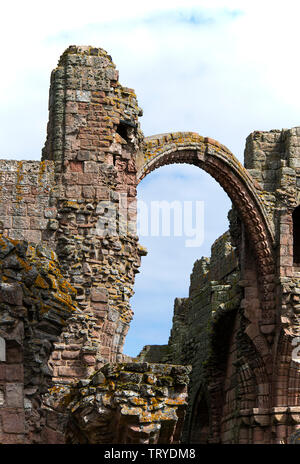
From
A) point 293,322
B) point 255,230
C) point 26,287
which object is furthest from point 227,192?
point 26,287

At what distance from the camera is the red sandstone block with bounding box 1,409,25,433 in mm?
7215

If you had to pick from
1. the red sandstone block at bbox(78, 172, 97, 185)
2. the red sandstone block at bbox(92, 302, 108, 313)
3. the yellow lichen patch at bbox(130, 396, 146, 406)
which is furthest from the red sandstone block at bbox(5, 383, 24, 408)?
the red sandstone block at bbox(78, 172, 97, 185)

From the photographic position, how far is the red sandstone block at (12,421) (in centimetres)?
721

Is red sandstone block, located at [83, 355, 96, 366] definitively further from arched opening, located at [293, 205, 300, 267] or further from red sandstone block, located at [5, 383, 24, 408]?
red sandstone block, located at [5, 383, 24, 408]

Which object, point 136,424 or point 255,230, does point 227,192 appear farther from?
point 136,424

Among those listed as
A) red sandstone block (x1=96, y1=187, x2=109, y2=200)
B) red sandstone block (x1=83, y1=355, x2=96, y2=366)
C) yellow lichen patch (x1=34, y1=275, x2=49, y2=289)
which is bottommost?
yellow lichen patch (x1=34, y1=275, x2=49, y2=289)

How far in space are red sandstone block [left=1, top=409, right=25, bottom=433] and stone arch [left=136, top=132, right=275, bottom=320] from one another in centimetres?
1186

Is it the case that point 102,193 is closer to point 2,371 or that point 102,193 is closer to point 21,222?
point 21,222

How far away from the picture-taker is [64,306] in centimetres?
802

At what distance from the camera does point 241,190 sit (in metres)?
19.5

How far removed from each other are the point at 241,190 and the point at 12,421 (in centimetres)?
1273

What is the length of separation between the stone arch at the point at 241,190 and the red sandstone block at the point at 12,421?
467 inches

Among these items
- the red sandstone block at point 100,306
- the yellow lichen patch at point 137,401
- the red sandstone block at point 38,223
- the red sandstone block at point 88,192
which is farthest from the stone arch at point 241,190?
the yellow lichen patch at point 137,401

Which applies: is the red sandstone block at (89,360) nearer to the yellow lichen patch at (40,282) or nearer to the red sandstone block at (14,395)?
the yellow lichen patch at (40,282)
